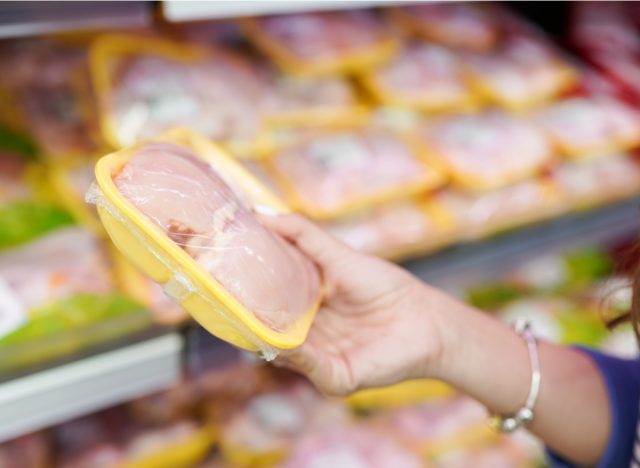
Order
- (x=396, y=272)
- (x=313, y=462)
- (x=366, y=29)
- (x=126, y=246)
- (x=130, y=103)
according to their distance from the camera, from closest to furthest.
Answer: (x=126, y=246), (x=396, y=272), (x=130, y=103), (x=313, y=462), (x=366, y=29)

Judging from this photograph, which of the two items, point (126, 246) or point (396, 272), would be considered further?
point (396, 272)

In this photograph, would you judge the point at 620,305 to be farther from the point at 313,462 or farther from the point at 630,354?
the point at 313,462

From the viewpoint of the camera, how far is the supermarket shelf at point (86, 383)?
1.09 metres

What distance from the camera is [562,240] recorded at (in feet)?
5.61

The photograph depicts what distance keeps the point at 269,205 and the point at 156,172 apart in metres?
0.26

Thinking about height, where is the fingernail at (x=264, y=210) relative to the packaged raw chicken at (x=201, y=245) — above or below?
below

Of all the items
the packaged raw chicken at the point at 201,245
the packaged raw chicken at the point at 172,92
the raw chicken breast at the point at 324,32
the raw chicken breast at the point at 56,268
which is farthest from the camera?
the raw chicken breast at the point at 324,32

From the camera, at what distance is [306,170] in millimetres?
1544

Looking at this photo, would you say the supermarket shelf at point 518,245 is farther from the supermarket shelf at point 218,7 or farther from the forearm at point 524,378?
the supermarket shelf at point 218,7

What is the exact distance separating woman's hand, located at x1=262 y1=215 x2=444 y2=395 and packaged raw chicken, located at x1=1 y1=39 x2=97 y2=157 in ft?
2.00

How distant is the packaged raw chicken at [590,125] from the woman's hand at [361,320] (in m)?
0.96

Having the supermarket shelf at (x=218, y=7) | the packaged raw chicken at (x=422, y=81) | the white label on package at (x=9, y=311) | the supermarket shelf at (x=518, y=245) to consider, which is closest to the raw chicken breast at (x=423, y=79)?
the packaged raw chicken at (x=422, y=81)

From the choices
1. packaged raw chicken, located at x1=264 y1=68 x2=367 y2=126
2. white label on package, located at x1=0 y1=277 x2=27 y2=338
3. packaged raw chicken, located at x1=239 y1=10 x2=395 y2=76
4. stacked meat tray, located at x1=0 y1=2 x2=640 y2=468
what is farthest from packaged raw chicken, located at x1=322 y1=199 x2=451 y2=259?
white label on package, located at x1=0 y1=277 x2=27 y2=338

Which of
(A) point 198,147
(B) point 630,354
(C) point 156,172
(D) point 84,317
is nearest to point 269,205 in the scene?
(A) point 198,147
